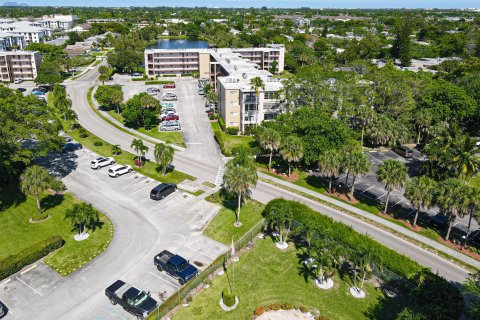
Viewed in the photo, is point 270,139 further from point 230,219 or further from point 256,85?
point 256,85

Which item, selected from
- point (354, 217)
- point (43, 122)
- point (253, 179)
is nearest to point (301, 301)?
point (253, 179)

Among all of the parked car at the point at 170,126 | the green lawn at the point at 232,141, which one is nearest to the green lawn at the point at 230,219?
the green lawn at the point at 232,141

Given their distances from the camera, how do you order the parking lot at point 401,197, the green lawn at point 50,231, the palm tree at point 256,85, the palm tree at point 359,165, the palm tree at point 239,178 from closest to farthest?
the green lawn at point 50,231
the palm tree at point 239,178
the parking lot at point 401,197
the palm tree at point 359,165
the palm tree at point 256,85

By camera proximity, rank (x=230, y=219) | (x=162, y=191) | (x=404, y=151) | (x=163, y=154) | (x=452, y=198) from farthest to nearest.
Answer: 1. (x=404, y=151)
2. (x=163, y=154)
3. (x=162, y=191)
4. (x=230, y=219)
5. (x=452, y=198)

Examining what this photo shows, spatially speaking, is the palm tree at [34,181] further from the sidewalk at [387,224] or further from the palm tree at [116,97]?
the palm tree at [116,97]

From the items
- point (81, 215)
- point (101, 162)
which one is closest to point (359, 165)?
point (81, 215)
